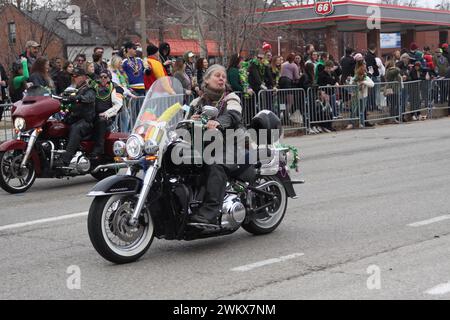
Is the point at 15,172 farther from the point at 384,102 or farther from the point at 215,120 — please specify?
the point at 384,102

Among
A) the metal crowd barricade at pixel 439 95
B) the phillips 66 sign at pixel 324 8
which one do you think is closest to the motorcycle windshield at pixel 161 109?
the metal crowd barricade at pixel 439 95

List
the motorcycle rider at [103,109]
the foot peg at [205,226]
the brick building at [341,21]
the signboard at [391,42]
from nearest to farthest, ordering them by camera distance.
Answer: the foot peg at [205,226]
the motorcycle rider at [103,109]
the brick building at [341,21]
the signboard at [391,42]

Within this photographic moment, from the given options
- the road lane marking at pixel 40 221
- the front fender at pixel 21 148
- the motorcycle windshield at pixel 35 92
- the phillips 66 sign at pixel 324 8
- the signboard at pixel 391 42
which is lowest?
the road lane marking at pixel 40 221

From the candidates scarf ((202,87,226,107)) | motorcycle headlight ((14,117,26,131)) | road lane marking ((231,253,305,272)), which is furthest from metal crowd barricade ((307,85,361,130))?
road lane marking ((231,253,305,272))

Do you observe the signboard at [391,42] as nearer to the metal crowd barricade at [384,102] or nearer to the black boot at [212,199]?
the metal crowd barricade at [384,102]

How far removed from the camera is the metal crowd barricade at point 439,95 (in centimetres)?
2431

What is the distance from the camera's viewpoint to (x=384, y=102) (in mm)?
22047

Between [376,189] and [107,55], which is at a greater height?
[107,55]

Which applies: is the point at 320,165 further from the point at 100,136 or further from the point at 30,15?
the point at 30,15

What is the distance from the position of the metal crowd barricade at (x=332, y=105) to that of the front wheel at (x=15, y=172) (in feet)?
31.1

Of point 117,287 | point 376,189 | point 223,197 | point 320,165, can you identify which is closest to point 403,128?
point 320,165

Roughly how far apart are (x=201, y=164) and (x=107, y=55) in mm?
58567

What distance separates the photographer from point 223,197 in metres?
7.05

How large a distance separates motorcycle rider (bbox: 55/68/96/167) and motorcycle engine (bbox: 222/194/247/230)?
5.05 meters
